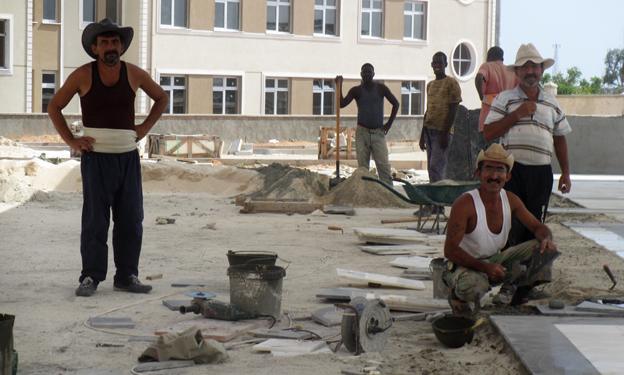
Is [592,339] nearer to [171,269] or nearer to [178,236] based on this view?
[171,269]

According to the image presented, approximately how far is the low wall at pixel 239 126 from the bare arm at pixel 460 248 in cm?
2945

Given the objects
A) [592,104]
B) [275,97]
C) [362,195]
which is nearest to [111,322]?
[362,195]

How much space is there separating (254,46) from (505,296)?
40.2m

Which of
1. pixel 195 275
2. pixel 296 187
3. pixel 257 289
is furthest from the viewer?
pixel 296 187

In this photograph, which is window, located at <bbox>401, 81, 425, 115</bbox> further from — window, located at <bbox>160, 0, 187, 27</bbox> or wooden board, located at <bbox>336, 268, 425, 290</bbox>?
wooden board, located at <bbox>336, 268, 425, 290</bbox>

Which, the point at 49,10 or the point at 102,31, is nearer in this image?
the point at 102,31

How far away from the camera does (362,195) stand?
18.1 meters

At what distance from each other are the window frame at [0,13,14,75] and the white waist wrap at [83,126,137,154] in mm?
34509

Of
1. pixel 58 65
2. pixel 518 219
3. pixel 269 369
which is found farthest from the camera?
pixel 58 65

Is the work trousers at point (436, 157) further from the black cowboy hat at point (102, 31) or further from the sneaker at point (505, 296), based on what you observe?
the sneaker at point (505, 296)

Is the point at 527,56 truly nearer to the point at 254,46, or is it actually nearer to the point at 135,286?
the point at 135,286

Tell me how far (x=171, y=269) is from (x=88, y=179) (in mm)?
1847

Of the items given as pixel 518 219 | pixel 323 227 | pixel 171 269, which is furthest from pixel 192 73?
pixel 518 219

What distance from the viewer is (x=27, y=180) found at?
19.9 meters
